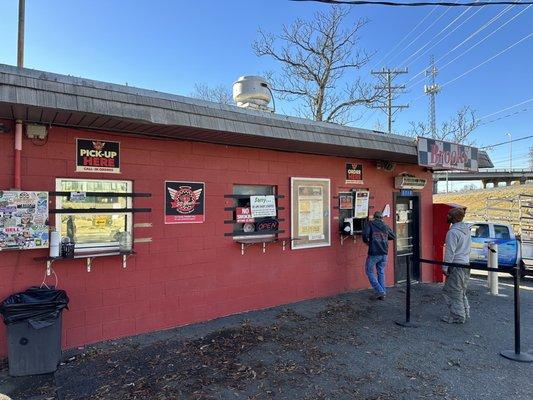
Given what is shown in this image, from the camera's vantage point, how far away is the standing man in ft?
19.3

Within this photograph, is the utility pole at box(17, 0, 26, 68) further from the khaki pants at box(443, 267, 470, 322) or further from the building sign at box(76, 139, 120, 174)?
the khaki pants at box(443, 267, 470, 322)

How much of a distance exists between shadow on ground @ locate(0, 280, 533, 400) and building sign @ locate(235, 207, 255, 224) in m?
1.51

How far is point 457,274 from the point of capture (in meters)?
5.88

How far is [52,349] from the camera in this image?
408cm

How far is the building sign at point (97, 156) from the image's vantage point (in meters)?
4.73

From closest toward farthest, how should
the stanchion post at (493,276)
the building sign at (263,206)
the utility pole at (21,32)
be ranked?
the building sign at (263,206) < the stanchion post at (493,276) < the utility pole at (21,32)

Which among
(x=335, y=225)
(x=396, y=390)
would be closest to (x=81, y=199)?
(x=396, y=390)

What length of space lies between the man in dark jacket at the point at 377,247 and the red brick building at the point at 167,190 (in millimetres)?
615

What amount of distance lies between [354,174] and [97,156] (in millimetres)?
4985

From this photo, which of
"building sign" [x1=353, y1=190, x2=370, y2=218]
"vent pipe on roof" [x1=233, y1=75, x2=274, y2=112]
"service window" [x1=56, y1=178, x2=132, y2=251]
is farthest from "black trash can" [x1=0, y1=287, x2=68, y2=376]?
"building sign" [x1=353, y1=190, x2=370, y2=218]

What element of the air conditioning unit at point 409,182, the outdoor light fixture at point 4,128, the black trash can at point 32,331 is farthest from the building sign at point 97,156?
the air conditioning unit at point 409,182

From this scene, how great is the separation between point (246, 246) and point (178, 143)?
6.46ft

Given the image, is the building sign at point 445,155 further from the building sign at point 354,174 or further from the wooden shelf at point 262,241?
the wooden shelf at point 262,241

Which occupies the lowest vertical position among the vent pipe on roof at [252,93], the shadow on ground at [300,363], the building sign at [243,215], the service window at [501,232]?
the shadow on ground at [300,363]
